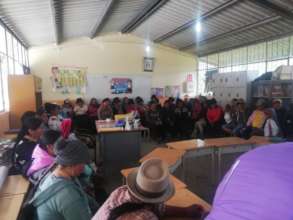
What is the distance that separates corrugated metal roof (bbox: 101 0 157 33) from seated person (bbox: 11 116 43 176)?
4251 mm

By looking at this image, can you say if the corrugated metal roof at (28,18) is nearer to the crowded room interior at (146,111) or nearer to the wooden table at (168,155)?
the crowded room interior at (146,111)

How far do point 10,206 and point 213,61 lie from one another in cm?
972

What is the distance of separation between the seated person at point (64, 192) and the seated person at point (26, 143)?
155cm

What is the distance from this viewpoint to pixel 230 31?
7.96m

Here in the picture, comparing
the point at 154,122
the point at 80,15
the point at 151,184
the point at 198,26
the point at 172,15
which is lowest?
the point at 154,122

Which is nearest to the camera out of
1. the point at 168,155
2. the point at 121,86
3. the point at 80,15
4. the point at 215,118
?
the point at 168,155

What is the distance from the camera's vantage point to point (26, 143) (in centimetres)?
314

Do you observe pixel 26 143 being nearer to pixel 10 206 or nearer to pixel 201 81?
pixel 10 206

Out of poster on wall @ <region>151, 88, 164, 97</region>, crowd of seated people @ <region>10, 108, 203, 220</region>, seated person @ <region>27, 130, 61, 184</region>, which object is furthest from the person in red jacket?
crowd of seated people @ <region>10, 108, 203, 220</region>

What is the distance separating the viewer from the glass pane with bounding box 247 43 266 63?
8.36 meters

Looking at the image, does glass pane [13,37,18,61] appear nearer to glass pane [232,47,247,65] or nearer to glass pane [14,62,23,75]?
glass pane [14,62,23,75]

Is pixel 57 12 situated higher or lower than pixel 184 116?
higher

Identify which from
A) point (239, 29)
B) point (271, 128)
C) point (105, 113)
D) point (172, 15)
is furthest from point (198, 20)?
point (271, 128)

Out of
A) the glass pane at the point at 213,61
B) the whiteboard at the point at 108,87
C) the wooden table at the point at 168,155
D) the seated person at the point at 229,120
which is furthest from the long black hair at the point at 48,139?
the glass pane at the point at 213,61
